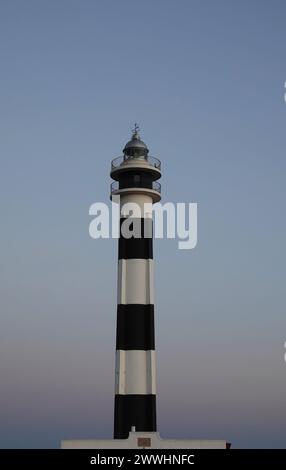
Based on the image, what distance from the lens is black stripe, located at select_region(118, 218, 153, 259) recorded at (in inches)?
1425

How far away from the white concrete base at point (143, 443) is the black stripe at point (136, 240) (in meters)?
10.1

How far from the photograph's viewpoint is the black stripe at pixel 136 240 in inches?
1425

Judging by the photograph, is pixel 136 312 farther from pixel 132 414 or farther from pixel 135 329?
pixel 132 414

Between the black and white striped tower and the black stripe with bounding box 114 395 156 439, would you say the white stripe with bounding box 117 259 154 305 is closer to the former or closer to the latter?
the black and white striped tower

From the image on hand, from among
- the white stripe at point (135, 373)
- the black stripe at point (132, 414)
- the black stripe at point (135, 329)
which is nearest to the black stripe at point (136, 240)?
the black stripe at point (135, 329)

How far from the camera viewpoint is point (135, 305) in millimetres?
35594

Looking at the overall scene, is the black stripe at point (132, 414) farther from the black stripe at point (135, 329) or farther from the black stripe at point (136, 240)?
the black stripe at point (136, 240)

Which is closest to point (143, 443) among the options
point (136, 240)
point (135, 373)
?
point (135, 373)

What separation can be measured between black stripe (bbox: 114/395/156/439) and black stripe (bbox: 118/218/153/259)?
8202 millimetres

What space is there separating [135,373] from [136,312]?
11.4ft

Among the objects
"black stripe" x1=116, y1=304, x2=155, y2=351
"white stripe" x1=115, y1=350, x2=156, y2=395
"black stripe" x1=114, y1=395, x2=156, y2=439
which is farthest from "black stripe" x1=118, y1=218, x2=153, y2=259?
"black stripe" x1=114, y1=395, x2=156, y2=439
